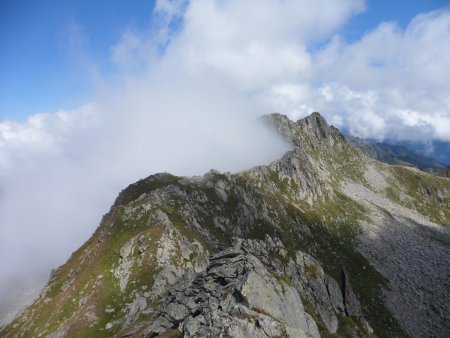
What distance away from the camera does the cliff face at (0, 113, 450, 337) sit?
48594 millimetres

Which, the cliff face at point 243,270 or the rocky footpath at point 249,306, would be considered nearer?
the rocky footpath at point 249,306

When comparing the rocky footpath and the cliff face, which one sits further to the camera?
the cliff face

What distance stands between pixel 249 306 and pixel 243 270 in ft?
22.4

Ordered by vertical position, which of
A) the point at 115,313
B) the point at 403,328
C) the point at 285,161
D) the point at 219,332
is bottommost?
the point at 403,328

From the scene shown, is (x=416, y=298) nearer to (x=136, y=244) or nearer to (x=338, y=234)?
(x=338, y=234)

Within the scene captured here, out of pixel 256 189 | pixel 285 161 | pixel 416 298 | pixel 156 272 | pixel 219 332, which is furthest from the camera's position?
pixel 285 161

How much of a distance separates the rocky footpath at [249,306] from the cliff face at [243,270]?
0.60ft

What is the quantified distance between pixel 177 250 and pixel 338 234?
10225 centimetres

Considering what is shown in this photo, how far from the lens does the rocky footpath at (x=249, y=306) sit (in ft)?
135

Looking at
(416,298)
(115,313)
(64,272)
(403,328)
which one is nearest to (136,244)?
(115,313)

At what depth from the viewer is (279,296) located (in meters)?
48.0

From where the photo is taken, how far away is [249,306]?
43688 millimetres

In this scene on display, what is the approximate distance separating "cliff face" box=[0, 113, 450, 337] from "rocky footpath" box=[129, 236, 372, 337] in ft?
0.60

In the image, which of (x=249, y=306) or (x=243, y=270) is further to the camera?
(x=243, y=270)
